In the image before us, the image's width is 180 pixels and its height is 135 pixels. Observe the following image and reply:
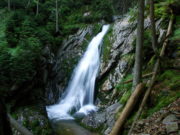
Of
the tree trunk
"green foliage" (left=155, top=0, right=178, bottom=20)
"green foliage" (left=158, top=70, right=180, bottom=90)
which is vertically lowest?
the tree trunk

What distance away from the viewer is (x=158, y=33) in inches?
384

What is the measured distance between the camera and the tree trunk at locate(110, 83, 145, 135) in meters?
5.54

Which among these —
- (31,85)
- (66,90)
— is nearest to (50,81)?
(66,90)

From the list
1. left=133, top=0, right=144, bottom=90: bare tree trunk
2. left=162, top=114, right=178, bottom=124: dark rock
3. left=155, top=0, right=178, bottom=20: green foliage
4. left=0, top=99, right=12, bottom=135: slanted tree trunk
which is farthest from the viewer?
left=155, top=0, right=178, bottom=20: green foliage

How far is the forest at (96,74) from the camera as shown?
5.93 m

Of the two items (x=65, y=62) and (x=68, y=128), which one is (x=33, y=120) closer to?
(x=68, y=128)

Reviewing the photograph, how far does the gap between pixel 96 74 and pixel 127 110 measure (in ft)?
23.9

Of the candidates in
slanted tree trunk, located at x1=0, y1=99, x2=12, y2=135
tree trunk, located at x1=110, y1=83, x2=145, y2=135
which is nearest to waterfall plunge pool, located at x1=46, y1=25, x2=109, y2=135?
tree trunk, located at x1=110, y1=83, x2=145, y2=135

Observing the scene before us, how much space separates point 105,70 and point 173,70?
6.05 metres

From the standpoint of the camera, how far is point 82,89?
1330cm

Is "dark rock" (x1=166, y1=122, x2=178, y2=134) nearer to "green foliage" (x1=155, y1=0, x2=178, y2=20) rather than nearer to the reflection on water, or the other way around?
the reflection on water

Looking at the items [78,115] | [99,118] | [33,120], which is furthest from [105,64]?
[33,120]

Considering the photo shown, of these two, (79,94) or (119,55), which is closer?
(119,55)

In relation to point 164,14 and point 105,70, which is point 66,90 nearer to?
point 105,70
